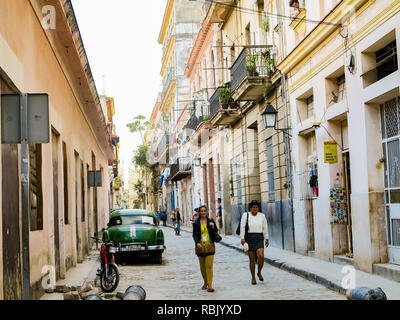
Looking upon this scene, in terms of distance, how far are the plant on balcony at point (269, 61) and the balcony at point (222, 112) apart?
4.84 meters

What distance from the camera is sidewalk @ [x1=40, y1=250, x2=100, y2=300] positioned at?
10.4m

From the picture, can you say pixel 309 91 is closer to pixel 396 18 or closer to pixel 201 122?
pixel 396 18

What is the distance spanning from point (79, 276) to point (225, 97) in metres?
12.0

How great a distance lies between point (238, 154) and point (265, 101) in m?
5.34

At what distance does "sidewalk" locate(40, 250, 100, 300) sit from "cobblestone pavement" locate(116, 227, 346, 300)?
73 centimetres

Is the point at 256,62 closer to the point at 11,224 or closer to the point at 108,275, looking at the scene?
the point at 108,275

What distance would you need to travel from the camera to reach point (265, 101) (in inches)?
784

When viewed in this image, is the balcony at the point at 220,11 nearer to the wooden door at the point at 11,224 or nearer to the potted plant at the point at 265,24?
the potted plant at the point at 265,24

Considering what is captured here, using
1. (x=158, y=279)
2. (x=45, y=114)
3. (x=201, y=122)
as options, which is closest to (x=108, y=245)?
(x=158, y=279)

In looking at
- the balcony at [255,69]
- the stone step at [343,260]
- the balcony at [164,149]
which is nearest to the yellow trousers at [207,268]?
the stone step at [343,260]

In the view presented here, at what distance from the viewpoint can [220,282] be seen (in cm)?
1216

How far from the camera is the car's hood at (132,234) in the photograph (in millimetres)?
16469

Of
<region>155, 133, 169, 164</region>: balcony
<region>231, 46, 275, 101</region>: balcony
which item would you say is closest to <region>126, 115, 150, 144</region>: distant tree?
<region>155, 133, 169, 164</region>: balcony

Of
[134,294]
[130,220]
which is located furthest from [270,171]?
[134,294]
